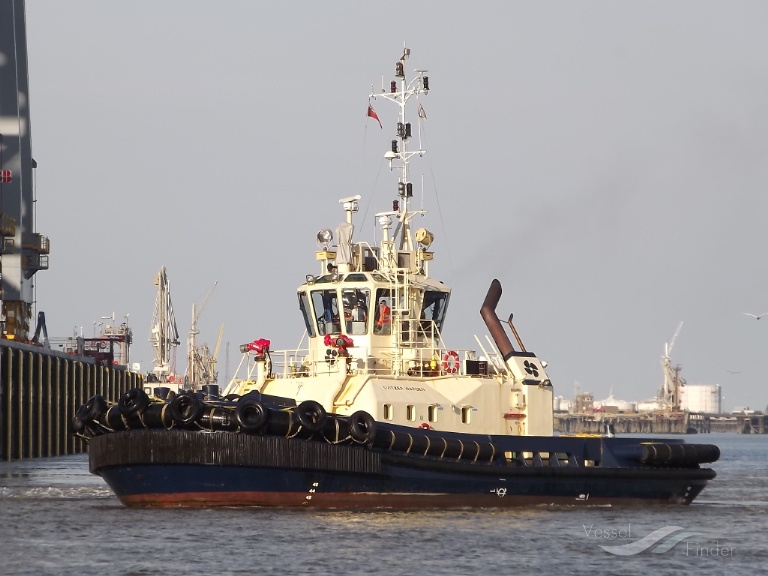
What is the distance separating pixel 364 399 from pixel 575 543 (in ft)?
19.1

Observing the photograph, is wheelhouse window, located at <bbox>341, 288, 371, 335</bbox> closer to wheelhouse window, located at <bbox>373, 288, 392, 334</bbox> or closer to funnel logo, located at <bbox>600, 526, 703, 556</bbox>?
wheelhouse window, located at <bbox>373, 288, 392, 334</bbox>

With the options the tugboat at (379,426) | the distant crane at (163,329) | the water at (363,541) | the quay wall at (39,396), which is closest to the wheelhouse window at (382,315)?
the tugboat at (379,426)

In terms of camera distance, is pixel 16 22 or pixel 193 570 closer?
pixel 193 570

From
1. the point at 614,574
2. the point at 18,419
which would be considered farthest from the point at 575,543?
the point at 18,419

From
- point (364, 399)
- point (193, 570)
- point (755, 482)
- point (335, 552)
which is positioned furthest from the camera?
point (755, 482)

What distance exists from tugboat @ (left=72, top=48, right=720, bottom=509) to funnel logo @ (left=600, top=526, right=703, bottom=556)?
3316 mm

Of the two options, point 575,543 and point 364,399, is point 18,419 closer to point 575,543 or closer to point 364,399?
point 364,399

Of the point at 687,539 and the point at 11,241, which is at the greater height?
the point at 11,241

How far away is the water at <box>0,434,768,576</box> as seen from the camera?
23312 millimetres

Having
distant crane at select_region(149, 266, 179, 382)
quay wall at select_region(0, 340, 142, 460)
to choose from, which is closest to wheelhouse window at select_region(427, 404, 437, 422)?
quay wall at select_region(0, 340, 142, 460)

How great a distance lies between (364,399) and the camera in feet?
98.8

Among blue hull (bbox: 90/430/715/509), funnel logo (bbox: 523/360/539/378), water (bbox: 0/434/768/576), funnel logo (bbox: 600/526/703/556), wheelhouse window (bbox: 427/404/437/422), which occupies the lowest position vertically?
funnel logo (bbox: 600/526/703/556)

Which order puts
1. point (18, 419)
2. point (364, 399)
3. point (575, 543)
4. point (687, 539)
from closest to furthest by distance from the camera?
1. point (575, 543)
2. point (687, 539)
3. point (364, 399)
4. point (18, 419)

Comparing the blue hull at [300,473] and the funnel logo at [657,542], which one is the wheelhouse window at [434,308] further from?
the funnel logo at [657,542]
